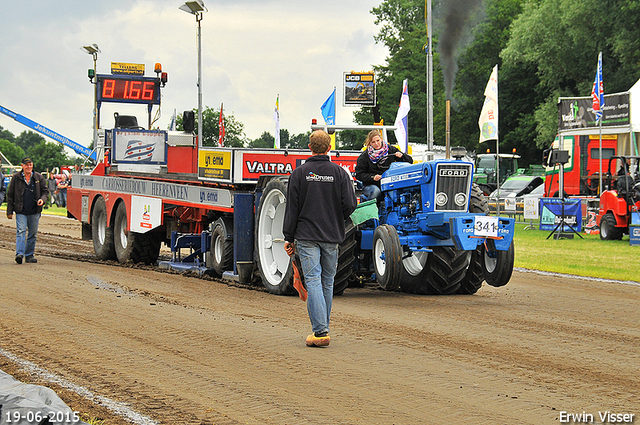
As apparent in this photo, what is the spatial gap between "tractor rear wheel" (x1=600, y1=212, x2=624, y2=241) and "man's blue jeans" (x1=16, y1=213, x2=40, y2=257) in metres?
14.4

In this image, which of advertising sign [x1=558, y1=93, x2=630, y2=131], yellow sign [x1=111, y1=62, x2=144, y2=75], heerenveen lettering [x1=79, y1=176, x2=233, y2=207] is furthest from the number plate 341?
advertising sign [x1=558, y1=93, x2=630, y2=131]

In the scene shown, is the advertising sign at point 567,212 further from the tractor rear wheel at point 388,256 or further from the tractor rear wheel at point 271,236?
the tractor rear wheel at point 388,256

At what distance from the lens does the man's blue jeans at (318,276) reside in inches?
270

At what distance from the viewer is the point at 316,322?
6812mm

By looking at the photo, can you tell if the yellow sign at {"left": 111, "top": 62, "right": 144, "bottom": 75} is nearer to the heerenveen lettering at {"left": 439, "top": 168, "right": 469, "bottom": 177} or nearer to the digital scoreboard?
the digital scoreboard

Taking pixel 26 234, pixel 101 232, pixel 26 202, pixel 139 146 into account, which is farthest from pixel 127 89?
pixel 26 234

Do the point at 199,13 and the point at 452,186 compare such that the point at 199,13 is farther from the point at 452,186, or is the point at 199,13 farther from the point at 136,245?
the point at 452,186

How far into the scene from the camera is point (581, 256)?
16.7m

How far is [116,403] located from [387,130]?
11.1m

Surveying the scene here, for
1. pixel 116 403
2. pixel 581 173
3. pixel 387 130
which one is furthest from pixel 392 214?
pixel 581 173

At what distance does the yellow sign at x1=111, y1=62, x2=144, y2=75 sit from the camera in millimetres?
19109

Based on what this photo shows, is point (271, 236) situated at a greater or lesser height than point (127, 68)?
lesser

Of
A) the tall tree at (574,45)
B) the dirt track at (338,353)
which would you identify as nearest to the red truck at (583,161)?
the tall tree at (574,45)

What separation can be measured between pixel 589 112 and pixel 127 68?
16.9 metres
